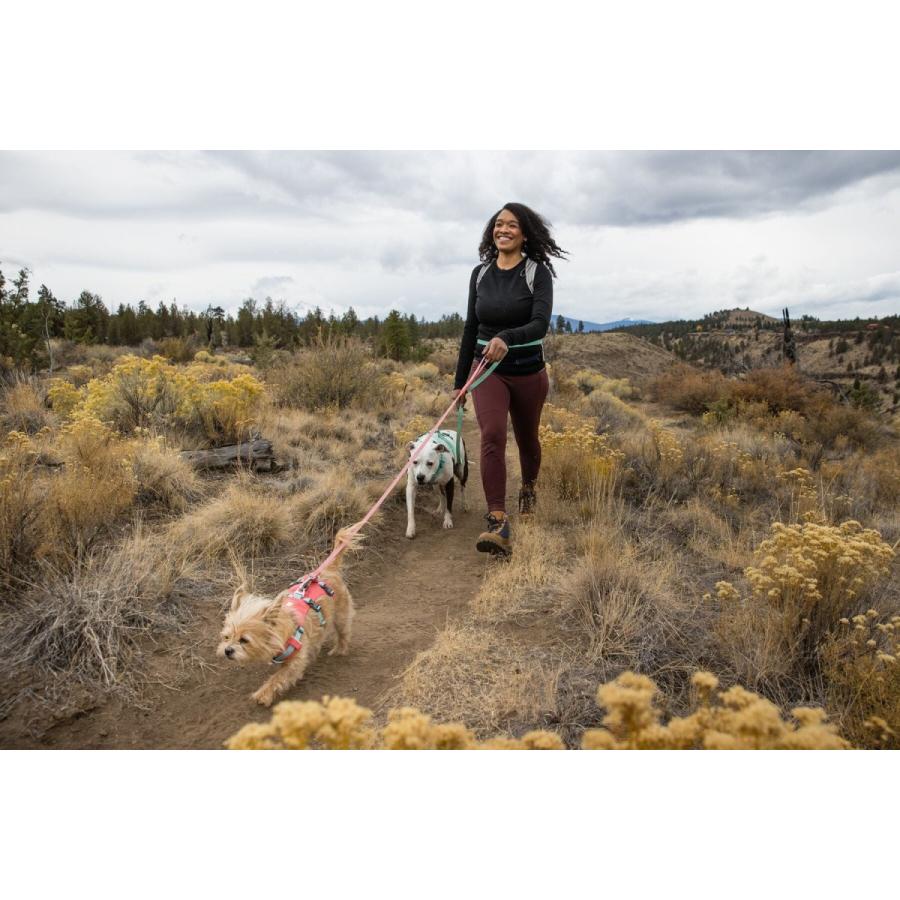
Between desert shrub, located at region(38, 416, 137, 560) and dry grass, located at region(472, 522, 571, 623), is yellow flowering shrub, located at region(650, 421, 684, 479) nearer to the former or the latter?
dry grass, located at region(472, 522, 571, 623)

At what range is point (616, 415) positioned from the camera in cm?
1227

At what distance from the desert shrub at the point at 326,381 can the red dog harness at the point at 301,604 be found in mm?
6837

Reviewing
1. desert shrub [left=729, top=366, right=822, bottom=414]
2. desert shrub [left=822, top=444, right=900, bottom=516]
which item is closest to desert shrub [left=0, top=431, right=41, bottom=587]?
desert shrub [left=822, top=444, right=900, bottom=516]

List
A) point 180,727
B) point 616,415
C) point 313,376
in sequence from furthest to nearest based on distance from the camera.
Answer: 1. point 616,415
2. point 313,376
3. point 180,727

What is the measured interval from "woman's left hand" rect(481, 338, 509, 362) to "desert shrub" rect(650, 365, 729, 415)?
485 inches

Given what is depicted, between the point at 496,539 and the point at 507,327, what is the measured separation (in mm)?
1628

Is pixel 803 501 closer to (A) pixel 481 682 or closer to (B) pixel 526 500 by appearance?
(B) pixel 526 500

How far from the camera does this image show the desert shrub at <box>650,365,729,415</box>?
1559 cm

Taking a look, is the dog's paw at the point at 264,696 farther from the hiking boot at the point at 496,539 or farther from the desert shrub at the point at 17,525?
the hiking boot at the point at 496,539

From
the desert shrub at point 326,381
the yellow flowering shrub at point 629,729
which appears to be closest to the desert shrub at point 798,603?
the yellow flowering shrub at point 629,729

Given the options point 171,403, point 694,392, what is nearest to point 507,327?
point 171,403

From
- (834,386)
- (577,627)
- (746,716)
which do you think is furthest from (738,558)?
(834,386)

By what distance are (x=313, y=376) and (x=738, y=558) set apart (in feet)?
25.9

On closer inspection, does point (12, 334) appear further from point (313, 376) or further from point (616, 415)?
point (616, 415)
